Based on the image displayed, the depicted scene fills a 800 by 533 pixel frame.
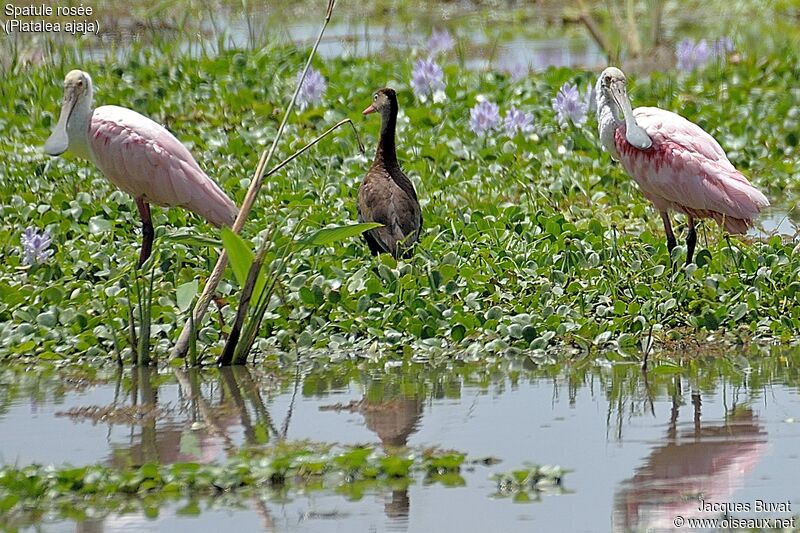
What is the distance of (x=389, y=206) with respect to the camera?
777 centimetres

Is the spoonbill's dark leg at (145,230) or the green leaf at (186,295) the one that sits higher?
the spoonbill's dark leg at (145,230)

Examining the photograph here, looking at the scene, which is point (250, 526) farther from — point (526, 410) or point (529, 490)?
point (526, 410)

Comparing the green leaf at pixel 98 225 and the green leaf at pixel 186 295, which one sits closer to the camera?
the green leaf at pixel 186 295

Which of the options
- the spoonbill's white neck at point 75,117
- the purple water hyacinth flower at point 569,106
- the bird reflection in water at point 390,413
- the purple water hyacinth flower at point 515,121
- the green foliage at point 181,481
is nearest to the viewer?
the green foliage at point 181,481

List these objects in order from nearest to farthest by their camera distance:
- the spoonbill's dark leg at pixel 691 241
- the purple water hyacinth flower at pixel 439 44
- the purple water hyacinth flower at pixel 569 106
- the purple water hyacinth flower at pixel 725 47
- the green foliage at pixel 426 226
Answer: the green foliage at pixel 426 226, the spoonbill's dark leg at pixel 691 241, the purple water hyacinth flower at pixel 569 106, the purple water hyacinth flower at pixel 725 47, the purple water hyacinth flower at pixel 439 44

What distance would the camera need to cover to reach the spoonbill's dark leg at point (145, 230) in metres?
7.76

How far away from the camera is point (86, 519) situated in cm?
432

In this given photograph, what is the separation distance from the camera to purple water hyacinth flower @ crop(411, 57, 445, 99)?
423 inches

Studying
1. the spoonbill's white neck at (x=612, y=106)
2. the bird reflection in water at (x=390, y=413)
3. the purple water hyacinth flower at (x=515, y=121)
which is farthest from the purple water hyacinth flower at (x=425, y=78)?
the bird reflection in water at (x=390, y=413)

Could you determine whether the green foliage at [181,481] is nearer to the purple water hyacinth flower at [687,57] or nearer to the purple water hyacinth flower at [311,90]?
the purple water hyacinth flower at [311,90]

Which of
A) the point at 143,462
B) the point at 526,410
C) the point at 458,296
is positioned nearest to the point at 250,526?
the point at 143,462

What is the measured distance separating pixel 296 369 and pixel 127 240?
2.23m

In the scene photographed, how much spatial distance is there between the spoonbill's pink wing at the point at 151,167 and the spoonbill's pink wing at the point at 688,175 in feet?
6.91

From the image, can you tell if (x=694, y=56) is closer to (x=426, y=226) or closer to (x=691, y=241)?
(x=691, y=241)
